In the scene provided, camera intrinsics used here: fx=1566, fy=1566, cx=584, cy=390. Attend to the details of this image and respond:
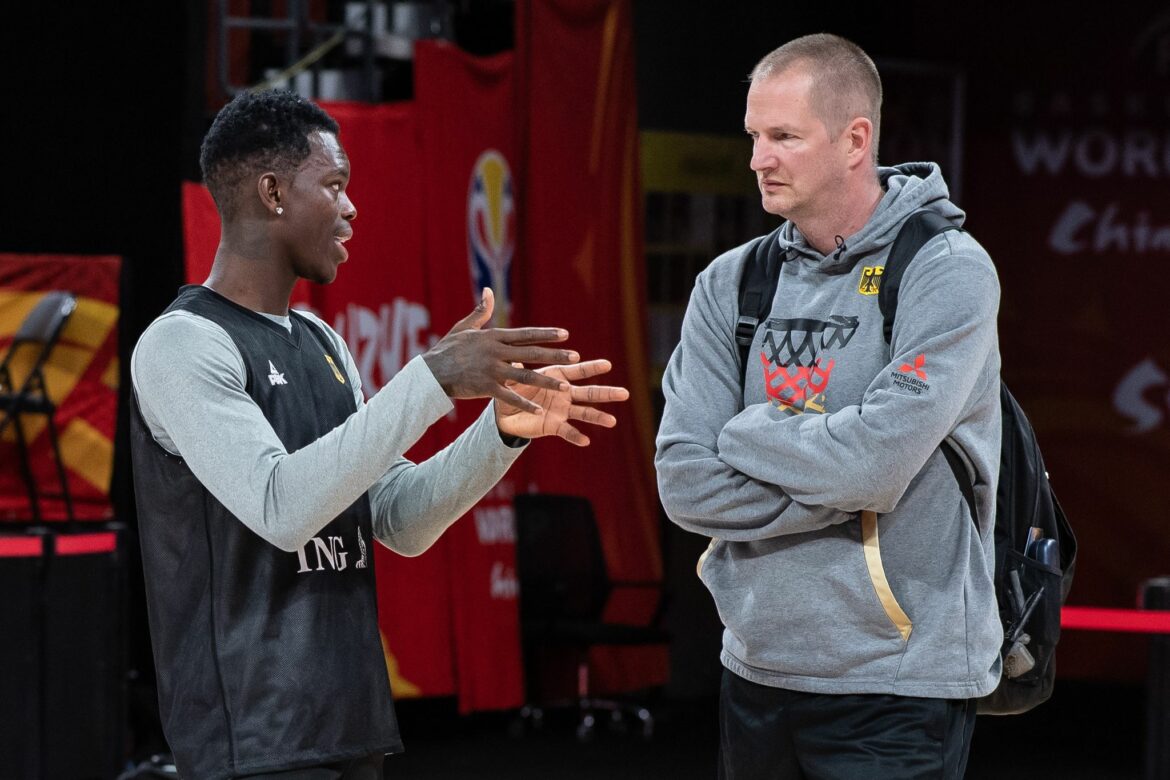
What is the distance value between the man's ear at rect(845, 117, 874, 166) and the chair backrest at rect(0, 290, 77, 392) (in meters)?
4.77

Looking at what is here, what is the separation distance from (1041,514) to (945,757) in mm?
465

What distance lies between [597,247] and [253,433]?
585 cm

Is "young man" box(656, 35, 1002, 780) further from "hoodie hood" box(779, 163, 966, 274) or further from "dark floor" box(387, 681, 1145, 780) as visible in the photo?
"dark floor" box(387, 681, 1145, 780)

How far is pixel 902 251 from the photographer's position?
2.52 metres

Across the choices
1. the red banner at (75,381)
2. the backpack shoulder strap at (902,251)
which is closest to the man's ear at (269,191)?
the backpack shoulder strap at (902,251)

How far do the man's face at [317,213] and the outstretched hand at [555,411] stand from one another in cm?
37

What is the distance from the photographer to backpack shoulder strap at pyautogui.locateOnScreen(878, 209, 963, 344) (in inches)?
97.9

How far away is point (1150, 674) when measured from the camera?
492 centimetres

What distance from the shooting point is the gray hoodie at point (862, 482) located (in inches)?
94.2

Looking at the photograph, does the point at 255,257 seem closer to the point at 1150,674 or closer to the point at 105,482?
the point at 1150,674

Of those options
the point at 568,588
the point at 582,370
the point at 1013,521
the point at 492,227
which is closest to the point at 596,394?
the point at 582,370

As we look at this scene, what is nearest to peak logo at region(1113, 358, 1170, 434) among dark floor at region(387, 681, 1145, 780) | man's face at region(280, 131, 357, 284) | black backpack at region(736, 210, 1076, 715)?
dark floor at region(387, 681, 1145, 780)

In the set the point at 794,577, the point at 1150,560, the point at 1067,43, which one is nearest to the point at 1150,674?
the point at 794,577

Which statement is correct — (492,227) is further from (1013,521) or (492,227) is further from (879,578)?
(879,578)
